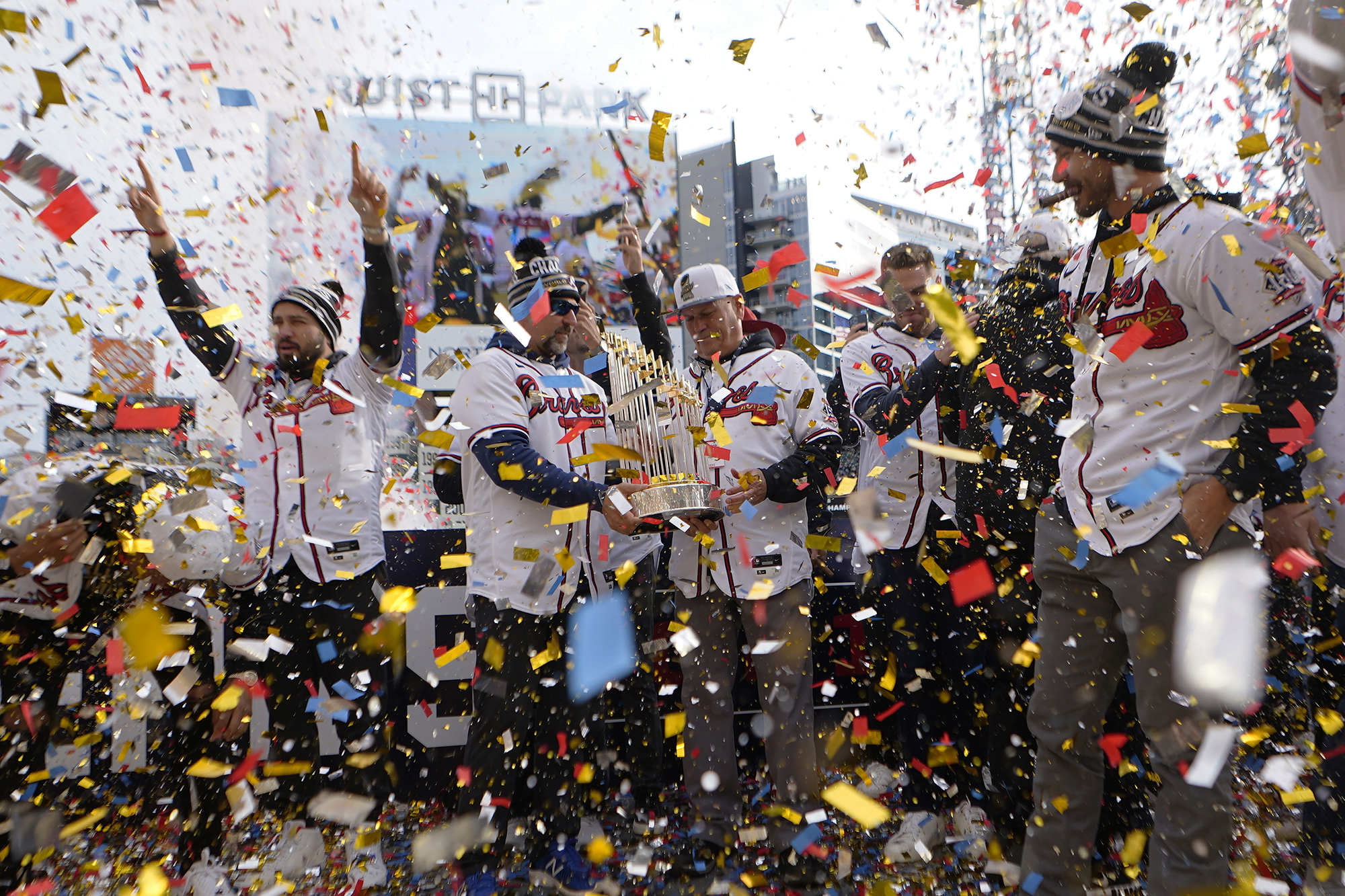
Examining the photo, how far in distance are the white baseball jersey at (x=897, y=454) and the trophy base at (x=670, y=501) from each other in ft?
3.01

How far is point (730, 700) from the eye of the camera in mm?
2816

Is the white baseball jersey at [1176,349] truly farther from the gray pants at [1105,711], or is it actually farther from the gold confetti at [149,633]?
the gold confetti at [149,633]

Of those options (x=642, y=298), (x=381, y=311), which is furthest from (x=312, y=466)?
(x=642, y=298)

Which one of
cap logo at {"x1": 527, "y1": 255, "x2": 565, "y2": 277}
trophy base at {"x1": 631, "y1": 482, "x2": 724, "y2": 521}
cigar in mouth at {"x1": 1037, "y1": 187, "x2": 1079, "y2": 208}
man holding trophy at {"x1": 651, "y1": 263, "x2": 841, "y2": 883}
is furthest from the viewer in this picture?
cap logo at {"x1": 527, "y1": 255, "x2": 565, "y2": 277}

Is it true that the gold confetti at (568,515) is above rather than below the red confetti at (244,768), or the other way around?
above

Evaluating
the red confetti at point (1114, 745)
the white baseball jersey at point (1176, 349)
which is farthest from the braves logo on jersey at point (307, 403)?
the red confetti at point (1114, 745)

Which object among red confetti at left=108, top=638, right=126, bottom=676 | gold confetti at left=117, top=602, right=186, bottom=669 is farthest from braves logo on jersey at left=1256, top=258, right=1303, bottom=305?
red confetti at left=108, top=638, right=126, bottom=676

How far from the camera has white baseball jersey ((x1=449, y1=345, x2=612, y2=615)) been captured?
2625 mm

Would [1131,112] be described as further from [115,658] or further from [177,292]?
[115,658]

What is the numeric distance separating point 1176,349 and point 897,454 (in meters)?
1.36

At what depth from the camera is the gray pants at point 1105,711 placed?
1.77 m

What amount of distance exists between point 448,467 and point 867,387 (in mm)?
1577

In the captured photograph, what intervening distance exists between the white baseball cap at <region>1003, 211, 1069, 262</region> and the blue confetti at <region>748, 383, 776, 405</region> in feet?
3.06

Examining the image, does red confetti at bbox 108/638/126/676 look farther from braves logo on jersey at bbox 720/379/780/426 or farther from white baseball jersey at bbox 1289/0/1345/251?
white baseball jersey at bbox 1289/0/1345/251
